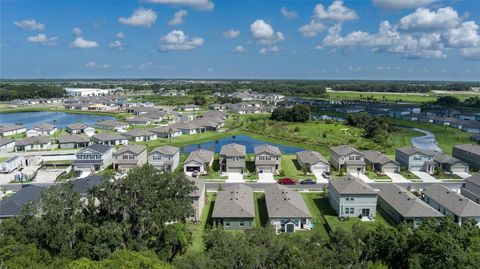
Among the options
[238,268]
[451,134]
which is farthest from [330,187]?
[451,134]

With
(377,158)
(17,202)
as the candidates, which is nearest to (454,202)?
(377,158)

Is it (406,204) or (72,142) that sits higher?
(406,204)

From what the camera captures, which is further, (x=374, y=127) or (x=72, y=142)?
(x=374, y=127)

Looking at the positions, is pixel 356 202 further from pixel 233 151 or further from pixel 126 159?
pixel 126 159

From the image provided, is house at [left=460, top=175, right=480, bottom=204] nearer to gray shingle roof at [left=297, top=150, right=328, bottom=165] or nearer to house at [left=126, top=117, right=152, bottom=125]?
gray shingle roof at [left=297, top=150, right=328, bottom=165]

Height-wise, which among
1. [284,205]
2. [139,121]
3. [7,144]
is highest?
[139,121]
